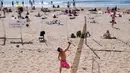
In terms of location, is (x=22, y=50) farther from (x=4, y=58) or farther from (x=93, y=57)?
(x=93, y=57)

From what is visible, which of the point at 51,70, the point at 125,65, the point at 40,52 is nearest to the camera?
the point at 51,70

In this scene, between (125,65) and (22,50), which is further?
(22,50)

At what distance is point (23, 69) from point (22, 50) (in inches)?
141

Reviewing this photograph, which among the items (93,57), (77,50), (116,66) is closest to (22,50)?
(77,50)

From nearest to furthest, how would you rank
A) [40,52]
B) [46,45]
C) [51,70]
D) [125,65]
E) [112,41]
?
[51,70], [125,65], [40,52], [46,45], [112,41]

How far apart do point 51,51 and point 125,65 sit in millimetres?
4200

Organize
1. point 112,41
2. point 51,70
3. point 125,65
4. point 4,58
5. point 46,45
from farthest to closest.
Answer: point 112,41, point 46,45, point 4,58, point 125,65, point 51,70

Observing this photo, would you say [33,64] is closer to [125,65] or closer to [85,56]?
[85,56]

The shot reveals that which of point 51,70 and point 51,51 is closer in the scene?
point 51,70

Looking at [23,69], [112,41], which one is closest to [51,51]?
[23,69]

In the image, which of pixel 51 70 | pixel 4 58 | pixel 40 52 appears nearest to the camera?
pixel 51 70

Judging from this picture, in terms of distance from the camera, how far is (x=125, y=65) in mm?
11703

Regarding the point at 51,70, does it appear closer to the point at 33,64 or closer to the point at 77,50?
the point at 33,64

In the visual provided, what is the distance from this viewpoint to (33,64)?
1181cm
